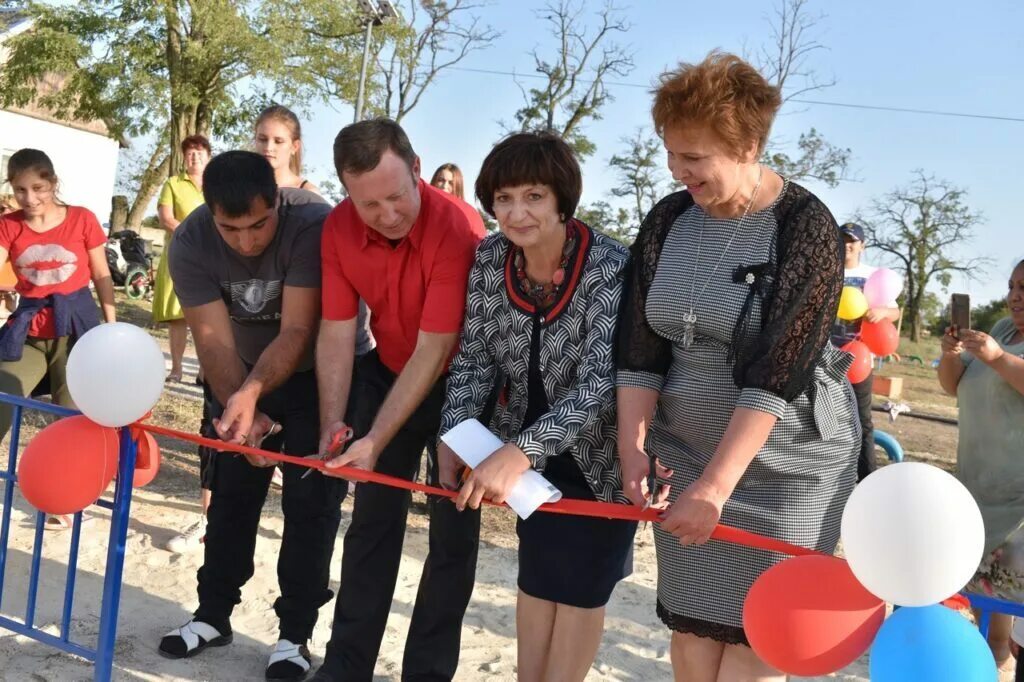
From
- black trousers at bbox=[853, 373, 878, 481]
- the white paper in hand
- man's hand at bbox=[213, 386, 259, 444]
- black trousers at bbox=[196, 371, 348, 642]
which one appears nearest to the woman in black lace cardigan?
the white paper in hand

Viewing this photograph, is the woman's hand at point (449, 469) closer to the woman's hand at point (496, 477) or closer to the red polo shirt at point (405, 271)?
the woman's hand at point (496, 477)

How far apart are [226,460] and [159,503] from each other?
79.9 inches

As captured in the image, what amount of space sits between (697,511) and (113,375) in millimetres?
1767

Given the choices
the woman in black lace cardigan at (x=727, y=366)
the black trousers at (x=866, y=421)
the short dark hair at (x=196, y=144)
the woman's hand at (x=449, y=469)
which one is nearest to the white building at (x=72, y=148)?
the short dark hair at (x=196, y=144)

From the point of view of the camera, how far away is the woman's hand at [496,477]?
2.47 meters

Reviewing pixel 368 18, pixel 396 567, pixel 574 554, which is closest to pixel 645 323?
pixel 574 554

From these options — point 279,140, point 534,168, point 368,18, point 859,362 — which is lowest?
point 859,362

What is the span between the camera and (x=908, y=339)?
109 ft

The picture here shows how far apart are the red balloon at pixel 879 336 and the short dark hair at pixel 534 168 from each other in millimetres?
3811

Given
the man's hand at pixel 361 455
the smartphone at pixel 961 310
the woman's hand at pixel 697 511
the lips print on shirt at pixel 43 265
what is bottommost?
the man's hand at pixel 361 455

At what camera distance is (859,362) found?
17.8 ft

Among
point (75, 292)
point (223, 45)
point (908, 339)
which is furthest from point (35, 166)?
point (908, 339)

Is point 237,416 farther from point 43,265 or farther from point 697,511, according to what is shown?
point 43,265

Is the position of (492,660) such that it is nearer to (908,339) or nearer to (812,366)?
(812,366)
